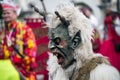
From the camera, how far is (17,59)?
7672 mm

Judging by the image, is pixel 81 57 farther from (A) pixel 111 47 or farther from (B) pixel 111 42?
(B) pixel 111 42

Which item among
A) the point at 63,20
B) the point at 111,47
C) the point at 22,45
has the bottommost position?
the point at 111,47

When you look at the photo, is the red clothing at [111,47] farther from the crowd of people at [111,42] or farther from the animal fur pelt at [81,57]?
the animal fur pelt at [81,57]

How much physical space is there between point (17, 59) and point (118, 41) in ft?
11.0

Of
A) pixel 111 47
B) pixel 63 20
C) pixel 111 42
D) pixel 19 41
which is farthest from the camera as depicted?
pixel 111 42

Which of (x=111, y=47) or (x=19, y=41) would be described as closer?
(x=19, y=41)

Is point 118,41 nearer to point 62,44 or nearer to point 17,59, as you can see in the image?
point 17,59

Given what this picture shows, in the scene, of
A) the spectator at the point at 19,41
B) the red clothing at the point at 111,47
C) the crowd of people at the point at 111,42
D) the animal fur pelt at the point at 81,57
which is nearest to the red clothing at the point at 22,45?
the spectator at the point at 19,41

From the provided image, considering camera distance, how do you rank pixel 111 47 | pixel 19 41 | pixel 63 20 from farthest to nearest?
1. pixel 111 47
2. pixel 19 41
3. pixel 63 20

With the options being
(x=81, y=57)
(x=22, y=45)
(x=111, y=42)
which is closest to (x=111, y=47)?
(x=111, y=42)

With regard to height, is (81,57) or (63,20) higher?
(63,20)

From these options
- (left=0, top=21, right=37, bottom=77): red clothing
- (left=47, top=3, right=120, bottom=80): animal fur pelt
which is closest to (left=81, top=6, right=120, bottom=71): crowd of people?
(left=0, top=21, right=37, bottom=77): red clothing

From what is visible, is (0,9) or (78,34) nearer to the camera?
(78,34)

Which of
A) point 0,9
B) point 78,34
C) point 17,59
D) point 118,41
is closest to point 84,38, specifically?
point 78,34
